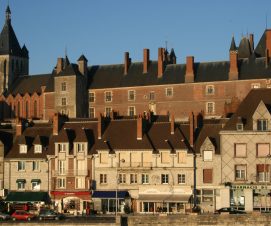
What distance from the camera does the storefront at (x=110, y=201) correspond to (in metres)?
75.1

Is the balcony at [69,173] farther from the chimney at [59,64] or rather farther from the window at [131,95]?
the chimney at [59,64]

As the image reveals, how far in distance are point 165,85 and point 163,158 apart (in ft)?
139

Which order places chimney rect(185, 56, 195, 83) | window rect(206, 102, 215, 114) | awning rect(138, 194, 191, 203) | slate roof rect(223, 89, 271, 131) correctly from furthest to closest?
chimney rect(185, 56, 195, 83)
window rect(206, 102, 215, 114)
awning rect(138, 194, 191, 203)
slate roof rect(223, 89, 271, 131)

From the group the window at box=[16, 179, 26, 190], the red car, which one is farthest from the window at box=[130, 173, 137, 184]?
the red car

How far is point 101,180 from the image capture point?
76.8 metres

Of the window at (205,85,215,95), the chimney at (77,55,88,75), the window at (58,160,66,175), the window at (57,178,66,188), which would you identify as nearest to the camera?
the window at (57,178,66,188)

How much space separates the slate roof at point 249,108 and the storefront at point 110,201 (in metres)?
10.1

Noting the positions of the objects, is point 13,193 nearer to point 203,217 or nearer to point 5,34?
point 203,217

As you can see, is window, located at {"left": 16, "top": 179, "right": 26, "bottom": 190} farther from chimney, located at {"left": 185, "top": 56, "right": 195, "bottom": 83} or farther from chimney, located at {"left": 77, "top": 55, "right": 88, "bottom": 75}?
chimney, located at {"left": 77, "top": 55, "right": 88, "bottom": 75}

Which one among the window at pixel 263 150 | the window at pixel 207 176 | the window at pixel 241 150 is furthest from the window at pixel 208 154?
the window at pixel 263 150

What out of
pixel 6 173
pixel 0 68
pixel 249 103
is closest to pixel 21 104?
pixel 0 68

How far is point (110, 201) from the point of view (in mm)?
75625

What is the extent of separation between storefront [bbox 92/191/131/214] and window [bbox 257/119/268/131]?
12.2 m

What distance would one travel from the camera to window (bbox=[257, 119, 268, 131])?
236 feet
